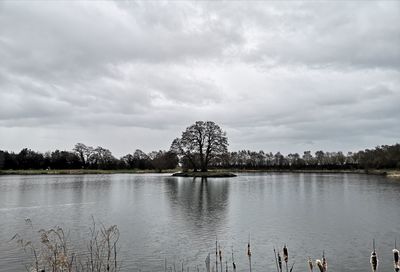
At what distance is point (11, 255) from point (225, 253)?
7154 mm

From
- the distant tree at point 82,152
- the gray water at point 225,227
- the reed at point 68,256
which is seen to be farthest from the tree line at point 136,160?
the reed at point 68,256

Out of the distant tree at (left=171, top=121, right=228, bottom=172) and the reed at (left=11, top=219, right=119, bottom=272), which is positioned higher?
the distant tree at (left=171, top=121, right=228, bottom=172)

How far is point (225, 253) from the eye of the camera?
1256cm

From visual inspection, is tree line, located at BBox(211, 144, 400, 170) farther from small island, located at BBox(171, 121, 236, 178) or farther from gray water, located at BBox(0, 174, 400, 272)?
gray water, located at BBox(0, 174, 400, 272)

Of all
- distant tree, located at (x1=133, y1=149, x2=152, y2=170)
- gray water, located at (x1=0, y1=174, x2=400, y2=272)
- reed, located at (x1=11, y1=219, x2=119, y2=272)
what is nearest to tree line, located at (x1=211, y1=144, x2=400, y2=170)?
distant tree, located at (x1=133, y1=149, x2=152, y2=170)

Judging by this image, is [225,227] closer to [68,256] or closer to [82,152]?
[68,256]

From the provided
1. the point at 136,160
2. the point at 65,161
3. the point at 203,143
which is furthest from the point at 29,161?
the point at 203,143

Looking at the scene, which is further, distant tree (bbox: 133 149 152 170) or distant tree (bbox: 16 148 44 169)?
distant tree (bbox: 133 149 152 170)

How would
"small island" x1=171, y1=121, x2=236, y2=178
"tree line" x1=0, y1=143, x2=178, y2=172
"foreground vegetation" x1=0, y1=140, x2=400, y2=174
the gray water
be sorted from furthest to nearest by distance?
"tree line" x1=0, y1=143, x2=178, y2=172 < "foreground vegetation" x1=0, y1=140, x2=400, y2=174 < "small island" x1=171, y1=121, x2=236, y2=178 < the gray water

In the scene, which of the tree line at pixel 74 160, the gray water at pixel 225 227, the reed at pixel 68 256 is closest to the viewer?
the reed at pixel 68 256

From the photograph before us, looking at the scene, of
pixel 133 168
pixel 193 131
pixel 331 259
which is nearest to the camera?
pixel 331 259

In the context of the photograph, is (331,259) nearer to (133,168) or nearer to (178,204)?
(178,204)

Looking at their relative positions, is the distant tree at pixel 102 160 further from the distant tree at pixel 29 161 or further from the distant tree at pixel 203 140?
the distant tree at pixel 203 140

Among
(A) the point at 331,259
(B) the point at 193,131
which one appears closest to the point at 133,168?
(B) the point at 193,131
